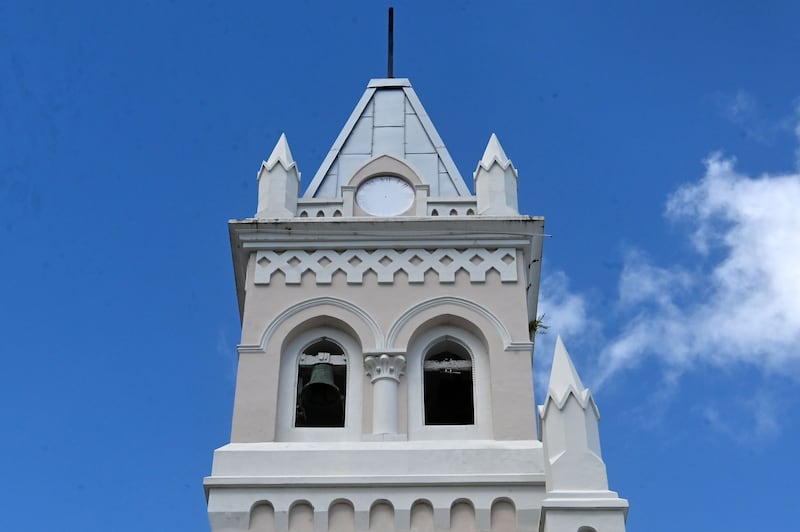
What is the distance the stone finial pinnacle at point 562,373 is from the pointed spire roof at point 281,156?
5903mm

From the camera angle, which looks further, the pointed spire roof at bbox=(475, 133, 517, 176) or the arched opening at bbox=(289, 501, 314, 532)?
the pointed spire roof at bbox=(475, 133, 517, 176)

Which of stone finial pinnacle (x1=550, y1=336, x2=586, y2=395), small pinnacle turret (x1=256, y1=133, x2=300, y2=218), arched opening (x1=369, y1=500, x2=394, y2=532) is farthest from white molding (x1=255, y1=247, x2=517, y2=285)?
arched opening (x1=369, y1=500, x2=394, y2=532)

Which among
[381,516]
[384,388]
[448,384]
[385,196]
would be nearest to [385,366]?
[384,388]

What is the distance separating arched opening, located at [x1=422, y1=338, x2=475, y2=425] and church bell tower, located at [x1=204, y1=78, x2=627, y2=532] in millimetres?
27

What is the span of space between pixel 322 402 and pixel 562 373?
3.67m

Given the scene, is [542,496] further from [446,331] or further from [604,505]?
[446,331]

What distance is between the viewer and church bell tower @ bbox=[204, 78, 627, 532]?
17.0 metres

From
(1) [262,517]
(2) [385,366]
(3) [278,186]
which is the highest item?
(3) [278,186]

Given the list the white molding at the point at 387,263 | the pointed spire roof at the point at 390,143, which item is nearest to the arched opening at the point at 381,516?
the white molding at the point at 387,263

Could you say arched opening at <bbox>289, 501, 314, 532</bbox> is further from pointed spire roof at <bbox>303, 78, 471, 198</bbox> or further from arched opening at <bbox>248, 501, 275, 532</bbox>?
pointed spire roof at <bbox>303, 78, 471, 198</bbox>

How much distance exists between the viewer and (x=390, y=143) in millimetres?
22438

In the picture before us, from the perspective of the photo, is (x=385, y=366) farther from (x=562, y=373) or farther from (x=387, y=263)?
(x=562, y=373)

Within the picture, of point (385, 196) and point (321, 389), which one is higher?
point (385, 196)

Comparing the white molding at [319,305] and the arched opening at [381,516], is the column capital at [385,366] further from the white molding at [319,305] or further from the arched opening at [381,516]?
the arched opening at [381,516]
